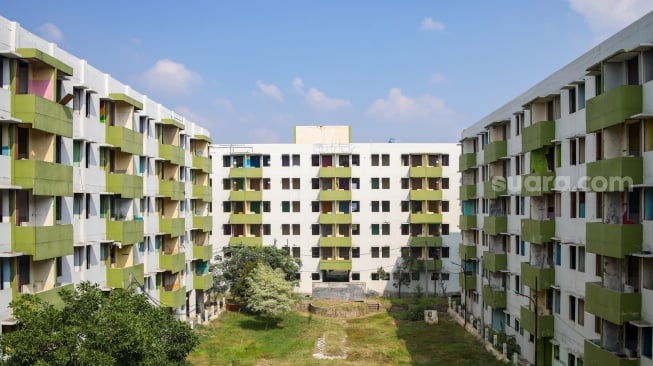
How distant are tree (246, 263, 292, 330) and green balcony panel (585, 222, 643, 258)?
27.6m

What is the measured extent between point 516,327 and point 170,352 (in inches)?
904

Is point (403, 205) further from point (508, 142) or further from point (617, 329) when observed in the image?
point (617, 329)

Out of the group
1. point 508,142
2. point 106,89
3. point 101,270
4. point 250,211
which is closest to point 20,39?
point 106,89

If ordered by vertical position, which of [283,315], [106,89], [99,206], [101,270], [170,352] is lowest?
[283,315]

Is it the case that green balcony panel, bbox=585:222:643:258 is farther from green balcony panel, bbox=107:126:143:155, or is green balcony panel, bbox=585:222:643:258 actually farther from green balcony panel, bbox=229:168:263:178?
green balcony panel, bbox=229:168:263:178

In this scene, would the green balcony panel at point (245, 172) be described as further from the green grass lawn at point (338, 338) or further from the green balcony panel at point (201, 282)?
the green balcony panel at point (201, 282)

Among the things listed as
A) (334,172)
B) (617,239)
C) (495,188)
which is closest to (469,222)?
(495,188)

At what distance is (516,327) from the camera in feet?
117

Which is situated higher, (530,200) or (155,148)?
(155,148)

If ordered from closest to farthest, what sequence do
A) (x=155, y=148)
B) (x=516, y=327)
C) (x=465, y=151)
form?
1. (x=516, y=327)
2. (x=155, y=148)
3. (x=465, y=151)

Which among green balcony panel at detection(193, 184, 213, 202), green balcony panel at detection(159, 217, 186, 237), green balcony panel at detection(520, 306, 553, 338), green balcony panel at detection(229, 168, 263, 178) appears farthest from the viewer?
green balcony panel at detection(229, 168, 263, 178)

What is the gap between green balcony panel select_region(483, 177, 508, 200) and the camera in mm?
38531

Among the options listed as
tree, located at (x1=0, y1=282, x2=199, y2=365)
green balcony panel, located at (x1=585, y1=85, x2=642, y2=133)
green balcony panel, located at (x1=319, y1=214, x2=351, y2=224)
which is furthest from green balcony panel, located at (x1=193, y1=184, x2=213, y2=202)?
green balcony panel, located at (x1=585, y1=85, x2=642, y2=133)

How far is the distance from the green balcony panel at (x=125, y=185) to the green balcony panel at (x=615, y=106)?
23.7 meters
